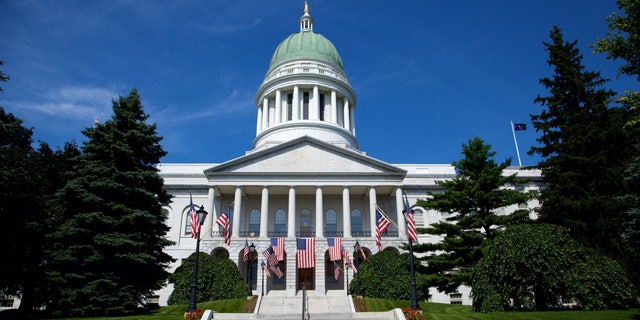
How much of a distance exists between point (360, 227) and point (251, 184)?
400 inches

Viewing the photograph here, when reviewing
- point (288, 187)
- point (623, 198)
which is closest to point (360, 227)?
point (288, 187)

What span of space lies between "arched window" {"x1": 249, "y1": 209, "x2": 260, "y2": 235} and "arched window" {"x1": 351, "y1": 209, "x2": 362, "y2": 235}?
8.10m

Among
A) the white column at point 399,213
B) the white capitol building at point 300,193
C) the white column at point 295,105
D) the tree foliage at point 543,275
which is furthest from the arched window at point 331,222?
the tree foliage at point 543,275

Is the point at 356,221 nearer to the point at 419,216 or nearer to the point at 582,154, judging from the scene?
Result: the point at 419,216

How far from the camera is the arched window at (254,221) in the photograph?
3642cm

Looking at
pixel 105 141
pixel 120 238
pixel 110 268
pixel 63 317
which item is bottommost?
pixel 63 317

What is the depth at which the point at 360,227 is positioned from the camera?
3712cm

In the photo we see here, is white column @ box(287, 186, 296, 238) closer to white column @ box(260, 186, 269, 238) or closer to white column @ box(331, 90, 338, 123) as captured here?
white column @ box(260, 186, 269, 238)

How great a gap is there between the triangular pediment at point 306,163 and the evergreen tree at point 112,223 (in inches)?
466

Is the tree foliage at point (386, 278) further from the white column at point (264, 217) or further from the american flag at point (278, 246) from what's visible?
the white column at point (264, 217)

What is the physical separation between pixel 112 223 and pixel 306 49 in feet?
116

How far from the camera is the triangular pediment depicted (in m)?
34.6

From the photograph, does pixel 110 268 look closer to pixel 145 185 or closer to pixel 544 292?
pixel 145 185

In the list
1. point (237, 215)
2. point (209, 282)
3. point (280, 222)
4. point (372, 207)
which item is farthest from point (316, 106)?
point (209, 282)
